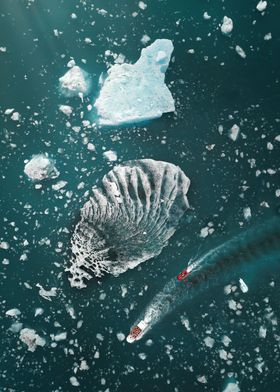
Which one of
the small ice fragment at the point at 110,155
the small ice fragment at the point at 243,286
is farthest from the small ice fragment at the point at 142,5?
the small ice fragment at the point at 243,286

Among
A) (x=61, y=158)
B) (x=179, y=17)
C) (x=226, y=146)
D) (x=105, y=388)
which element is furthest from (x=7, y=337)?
(x=179, y=17)

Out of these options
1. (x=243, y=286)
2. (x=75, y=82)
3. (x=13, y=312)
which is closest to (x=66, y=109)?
(x=75, y=82)

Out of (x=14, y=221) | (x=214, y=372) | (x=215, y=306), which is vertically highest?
(x=14, y=221)

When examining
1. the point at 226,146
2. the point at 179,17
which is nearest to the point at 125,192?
the point at 226,146

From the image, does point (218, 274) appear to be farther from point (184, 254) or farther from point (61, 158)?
point (61, 158)

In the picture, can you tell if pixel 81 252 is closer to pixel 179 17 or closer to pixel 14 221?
pixel 14 221

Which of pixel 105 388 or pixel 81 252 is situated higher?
pixel 81 252

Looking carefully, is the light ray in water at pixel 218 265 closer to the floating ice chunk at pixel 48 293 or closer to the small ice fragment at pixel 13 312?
the floating ice chunk at pixel 48 293

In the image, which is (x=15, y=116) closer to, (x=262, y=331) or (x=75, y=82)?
(x=75, y=82)
